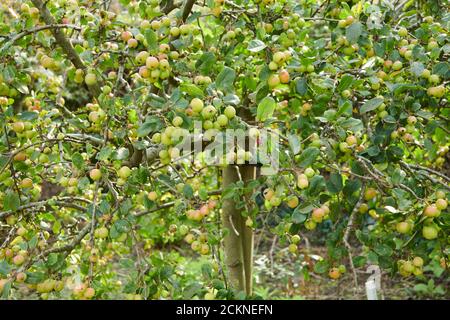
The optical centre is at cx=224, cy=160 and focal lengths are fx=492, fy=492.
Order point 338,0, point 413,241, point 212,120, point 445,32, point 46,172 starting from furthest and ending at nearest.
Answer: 1. point 46,172
2. point 338,0
3. point 445,32
4. point 413,241
5. point 212,120

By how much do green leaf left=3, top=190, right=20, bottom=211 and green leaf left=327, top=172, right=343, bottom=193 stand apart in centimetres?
84

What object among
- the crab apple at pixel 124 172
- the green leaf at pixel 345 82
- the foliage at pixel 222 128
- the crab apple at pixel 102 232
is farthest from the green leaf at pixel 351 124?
the crab apple at pixel 102 232

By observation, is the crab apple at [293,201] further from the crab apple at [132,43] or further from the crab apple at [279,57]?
the crab apple at [132,43]

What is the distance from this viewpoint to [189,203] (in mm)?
1253

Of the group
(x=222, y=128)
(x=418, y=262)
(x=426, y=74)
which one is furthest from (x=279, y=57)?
(x=418, y=262)

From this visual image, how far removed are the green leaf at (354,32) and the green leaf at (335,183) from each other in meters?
0.39

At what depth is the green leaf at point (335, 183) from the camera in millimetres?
1301

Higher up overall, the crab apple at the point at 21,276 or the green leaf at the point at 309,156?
the green leaf at the point at 309,156

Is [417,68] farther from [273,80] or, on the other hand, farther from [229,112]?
[229,112]

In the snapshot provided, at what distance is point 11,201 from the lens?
1.32 metres

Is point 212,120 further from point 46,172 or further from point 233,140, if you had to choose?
point 46,172

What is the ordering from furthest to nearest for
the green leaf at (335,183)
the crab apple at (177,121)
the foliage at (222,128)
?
the green leaf at (335,183) → the foliage at (222,128) → the crab apple at (177,121)

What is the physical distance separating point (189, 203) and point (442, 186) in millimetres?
712
